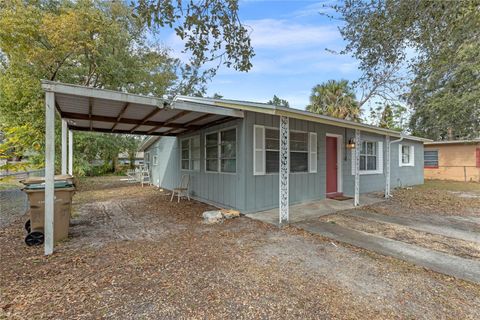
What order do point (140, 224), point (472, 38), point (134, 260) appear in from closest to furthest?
1. point (134, 260)
2. point (472, 38)
3. point (140, 224)

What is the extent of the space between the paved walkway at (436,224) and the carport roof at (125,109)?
13.0 ft

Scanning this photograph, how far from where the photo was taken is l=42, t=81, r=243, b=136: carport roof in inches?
152

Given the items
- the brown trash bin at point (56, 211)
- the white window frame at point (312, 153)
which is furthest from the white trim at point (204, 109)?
the white window frame at point (312, 153)

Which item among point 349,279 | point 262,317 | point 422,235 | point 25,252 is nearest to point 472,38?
point 422,235

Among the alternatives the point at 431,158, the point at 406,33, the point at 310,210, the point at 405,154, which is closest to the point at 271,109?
the point at 406,33

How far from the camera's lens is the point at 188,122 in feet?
22.5

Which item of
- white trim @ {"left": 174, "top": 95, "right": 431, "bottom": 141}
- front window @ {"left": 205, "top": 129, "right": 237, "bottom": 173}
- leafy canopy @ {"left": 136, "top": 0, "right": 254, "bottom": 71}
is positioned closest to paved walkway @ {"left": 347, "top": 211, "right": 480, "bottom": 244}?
white trim @ {"left": 174, "top": 95, "right": 431, "bottom": 141}

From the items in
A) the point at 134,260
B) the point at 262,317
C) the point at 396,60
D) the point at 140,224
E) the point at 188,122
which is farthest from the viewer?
the point at 188,122

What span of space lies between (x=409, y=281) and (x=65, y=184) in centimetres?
534

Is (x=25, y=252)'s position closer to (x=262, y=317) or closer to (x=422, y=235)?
(x=262, y=317)

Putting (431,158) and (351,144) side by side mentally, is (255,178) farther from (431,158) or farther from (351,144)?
(431,158)

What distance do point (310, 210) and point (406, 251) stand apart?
2679 millimetres

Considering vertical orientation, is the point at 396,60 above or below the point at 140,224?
above

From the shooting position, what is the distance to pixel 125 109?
5113mm
